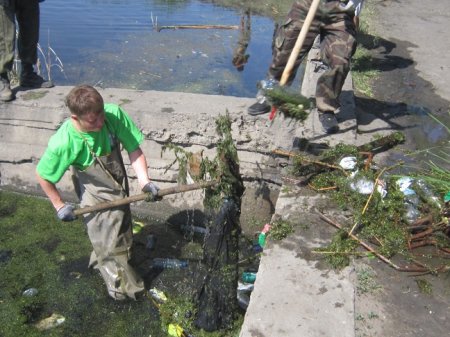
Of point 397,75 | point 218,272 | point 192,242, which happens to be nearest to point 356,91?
point 397,75

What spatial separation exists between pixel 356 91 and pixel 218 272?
11.0ft

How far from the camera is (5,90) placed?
4914 mm

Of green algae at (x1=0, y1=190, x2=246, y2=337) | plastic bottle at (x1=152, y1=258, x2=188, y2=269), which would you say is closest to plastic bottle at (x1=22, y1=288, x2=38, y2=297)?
green algae at (x1=0, y1=190, x2=246, y2=337)

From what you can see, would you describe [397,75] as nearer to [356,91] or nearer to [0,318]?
[356,91]

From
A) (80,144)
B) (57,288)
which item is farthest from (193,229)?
(80,144)

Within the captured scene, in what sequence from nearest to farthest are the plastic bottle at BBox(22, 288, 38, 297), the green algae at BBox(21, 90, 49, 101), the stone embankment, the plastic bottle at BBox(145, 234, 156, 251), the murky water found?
the plastic bottle at BBox(22, 288, 38, 297) < the stone embankment < the plastic bottle at BBox(145, 234, 156, 251) < the green algae at BBox(21, 90, 49, 101) < the murky water

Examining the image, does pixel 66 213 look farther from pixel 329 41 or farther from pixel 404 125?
pixel 404 125

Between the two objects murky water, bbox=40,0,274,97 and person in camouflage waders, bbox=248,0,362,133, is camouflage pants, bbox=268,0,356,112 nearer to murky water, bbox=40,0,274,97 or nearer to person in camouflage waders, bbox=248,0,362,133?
person in camouflage waders, bbox=248,0,362,133

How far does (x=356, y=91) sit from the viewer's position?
18.2 ft

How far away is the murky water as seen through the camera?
7.57 m

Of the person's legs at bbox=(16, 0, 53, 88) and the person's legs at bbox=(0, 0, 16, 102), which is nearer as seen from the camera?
the person's legs at bbox=(0, 0, 16, 102)

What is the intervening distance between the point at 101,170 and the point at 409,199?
2318 mm

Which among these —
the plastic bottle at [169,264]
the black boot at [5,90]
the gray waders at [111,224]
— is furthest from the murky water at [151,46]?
the gray waders at [111,224]

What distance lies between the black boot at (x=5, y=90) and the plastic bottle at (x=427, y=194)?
415cm
